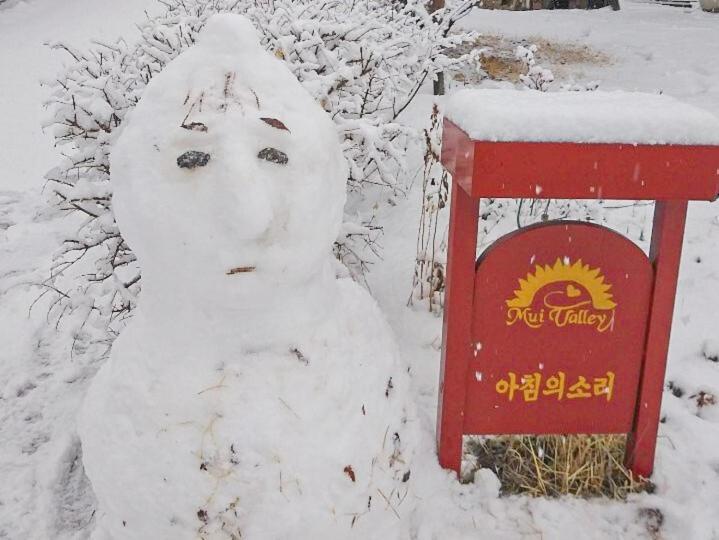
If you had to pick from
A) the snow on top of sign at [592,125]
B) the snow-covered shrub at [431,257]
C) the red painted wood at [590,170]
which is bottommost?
the snow-covered shrub at [431,257]

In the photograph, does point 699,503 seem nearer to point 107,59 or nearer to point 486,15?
point 107,59

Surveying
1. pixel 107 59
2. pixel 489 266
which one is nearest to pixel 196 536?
pixel 489 266

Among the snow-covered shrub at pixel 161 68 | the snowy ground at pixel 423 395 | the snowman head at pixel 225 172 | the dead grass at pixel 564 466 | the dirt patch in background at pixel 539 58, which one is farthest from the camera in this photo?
the dirt patch in background at pixel 539 58

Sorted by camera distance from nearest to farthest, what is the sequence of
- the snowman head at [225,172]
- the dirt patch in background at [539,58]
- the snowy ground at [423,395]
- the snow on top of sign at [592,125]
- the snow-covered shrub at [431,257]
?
1. the snowman head at [225,172]
2. the snow on top of sign at [592,125]
3. the snowy ground at [423,395]
4. the snow-covered shrub at [431,257]
5. the dirt patch in background at [539,58]

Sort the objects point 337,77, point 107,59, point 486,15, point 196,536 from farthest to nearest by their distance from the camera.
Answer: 1. point 486,15
2. point 107,59
3. point 337,77
4. point 196,536

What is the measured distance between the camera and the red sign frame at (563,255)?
88.0 inches

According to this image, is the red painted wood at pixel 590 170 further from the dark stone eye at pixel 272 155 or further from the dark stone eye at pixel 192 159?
the dark stone eye at pixel 192 159

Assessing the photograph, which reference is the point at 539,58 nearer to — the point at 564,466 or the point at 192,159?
the point at 564,466

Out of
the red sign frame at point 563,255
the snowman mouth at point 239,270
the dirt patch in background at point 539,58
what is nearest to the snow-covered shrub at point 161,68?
the red sign frame at point 563,255

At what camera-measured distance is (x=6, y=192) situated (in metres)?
6.26

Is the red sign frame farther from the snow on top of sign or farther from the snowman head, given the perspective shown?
the snowman head

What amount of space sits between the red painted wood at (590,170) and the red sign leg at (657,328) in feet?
0.63

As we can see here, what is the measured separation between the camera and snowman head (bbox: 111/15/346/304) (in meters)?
1.79

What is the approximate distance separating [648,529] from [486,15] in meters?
9.36
